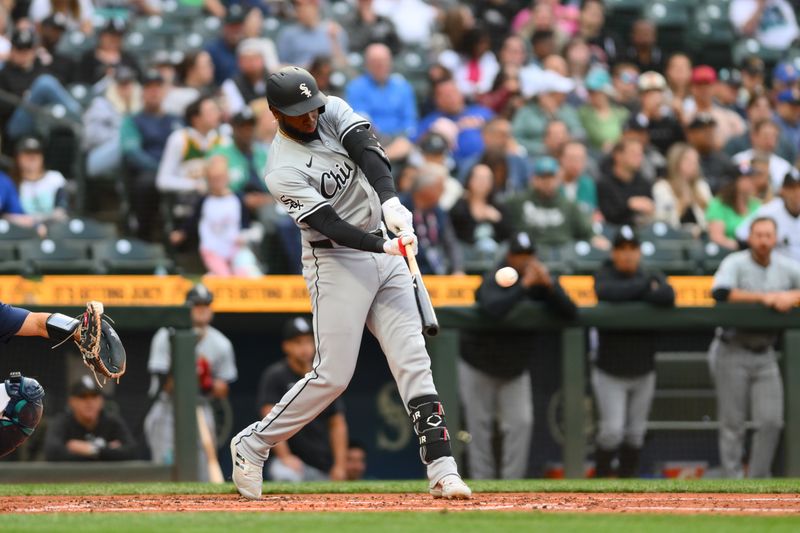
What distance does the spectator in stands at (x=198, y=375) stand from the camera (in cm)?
932

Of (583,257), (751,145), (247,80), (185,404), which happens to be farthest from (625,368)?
(247,80)

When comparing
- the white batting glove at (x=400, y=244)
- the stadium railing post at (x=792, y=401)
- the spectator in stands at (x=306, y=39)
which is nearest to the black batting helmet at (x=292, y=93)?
the white batting glove at (x=400, y=244)

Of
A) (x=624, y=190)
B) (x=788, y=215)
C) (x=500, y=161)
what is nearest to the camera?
(x=788, y=215)

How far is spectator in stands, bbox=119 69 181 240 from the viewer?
452 inches

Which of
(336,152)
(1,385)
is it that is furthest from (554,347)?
(1,385)

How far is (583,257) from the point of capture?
36.8 ft

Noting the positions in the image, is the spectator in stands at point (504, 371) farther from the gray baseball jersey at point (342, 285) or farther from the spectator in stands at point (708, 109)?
the spectator in stands at point (708, 109)

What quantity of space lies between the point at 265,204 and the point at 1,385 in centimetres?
506

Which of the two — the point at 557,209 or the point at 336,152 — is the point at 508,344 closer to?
the point at 557,209

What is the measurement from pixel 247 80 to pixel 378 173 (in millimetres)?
6892

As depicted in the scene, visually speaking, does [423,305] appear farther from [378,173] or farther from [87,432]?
[87,432]

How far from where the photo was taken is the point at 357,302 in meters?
6.55

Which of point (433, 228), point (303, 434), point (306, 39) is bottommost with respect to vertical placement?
point (303, 434)

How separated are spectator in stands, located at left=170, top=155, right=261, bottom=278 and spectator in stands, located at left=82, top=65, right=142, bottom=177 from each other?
107 cm
